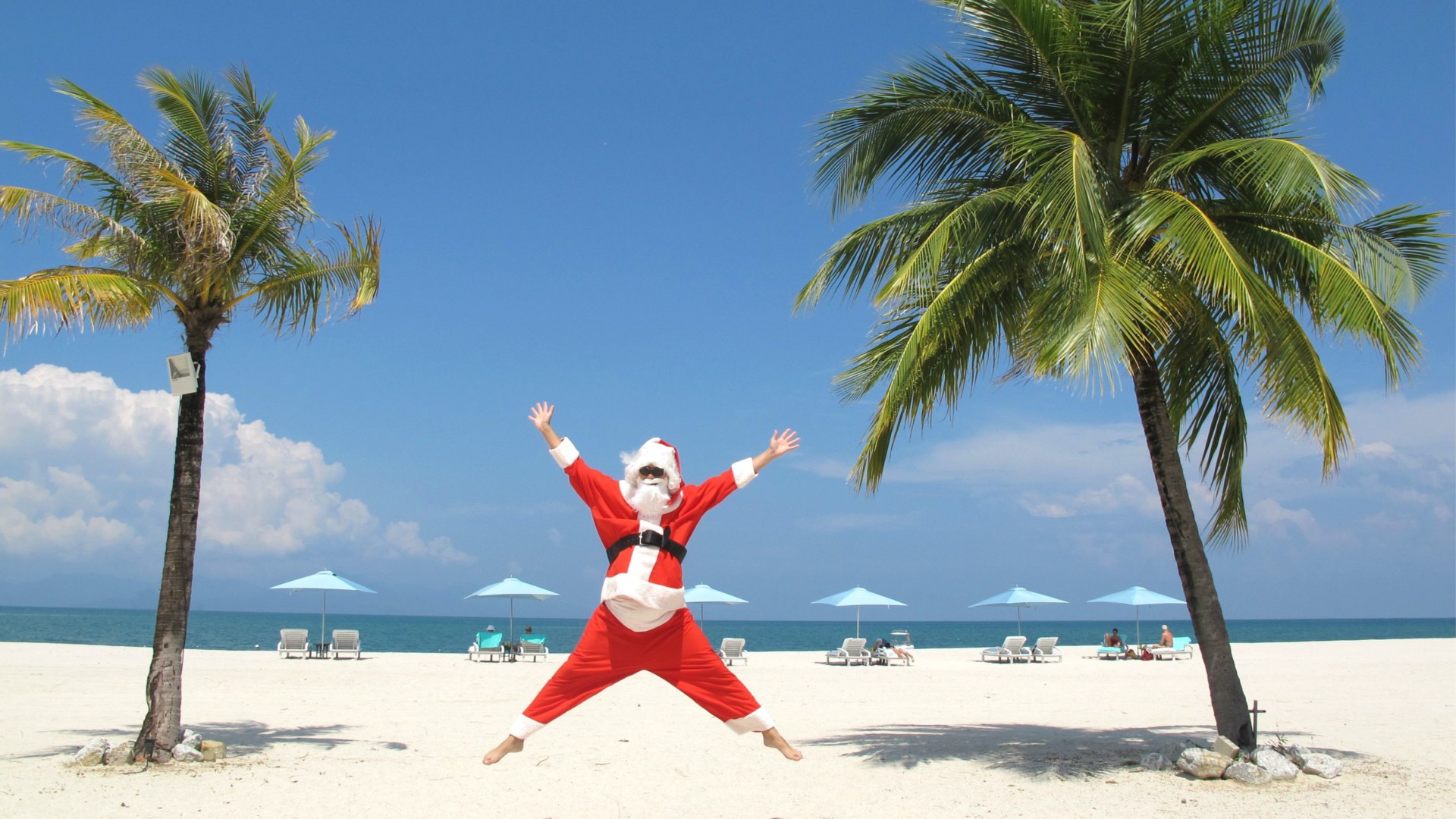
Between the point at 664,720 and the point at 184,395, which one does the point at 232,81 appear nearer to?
the point at 184,395

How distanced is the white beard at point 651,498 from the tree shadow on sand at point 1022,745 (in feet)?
14.9

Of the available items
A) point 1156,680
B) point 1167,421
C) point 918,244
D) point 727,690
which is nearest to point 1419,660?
point 1156,680

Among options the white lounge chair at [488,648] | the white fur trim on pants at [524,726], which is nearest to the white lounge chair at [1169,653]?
Result: the white lounge chair at [488,648]

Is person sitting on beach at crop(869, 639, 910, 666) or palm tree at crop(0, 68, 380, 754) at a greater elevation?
palm tree at crop(0, 68, 380, 754)

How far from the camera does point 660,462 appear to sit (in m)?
5.94

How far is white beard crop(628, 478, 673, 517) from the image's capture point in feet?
19.1

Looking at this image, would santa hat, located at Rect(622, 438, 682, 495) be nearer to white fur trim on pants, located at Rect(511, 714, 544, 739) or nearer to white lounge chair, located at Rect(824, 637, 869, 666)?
white fur trim on pants, located at Rect(511, 714, 544, 739)

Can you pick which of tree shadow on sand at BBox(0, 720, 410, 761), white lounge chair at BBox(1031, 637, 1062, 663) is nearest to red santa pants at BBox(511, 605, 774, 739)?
tree shadow on sand at BBox(0, 720, 410, 761)

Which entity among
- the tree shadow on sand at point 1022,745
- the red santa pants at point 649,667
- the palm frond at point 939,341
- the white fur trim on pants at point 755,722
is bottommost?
the tree shadow on sand at point 1022,745

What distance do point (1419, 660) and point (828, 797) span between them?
78.5 ft

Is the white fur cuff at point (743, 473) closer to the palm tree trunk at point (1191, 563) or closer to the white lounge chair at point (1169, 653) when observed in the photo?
the palm tree trunk at point (1191, 563)

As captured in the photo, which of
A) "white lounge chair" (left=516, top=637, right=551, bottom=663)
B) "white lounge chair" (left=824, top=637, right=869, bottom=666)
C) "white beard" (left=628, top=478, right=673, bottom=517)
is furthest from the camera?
"white lounge chair" (left=516, top=637, right=551, bottom=663)

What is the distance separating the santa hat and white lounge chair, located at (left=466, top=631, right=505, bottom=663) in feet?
65.3

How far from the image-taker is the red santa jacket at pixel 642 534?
5.58m
